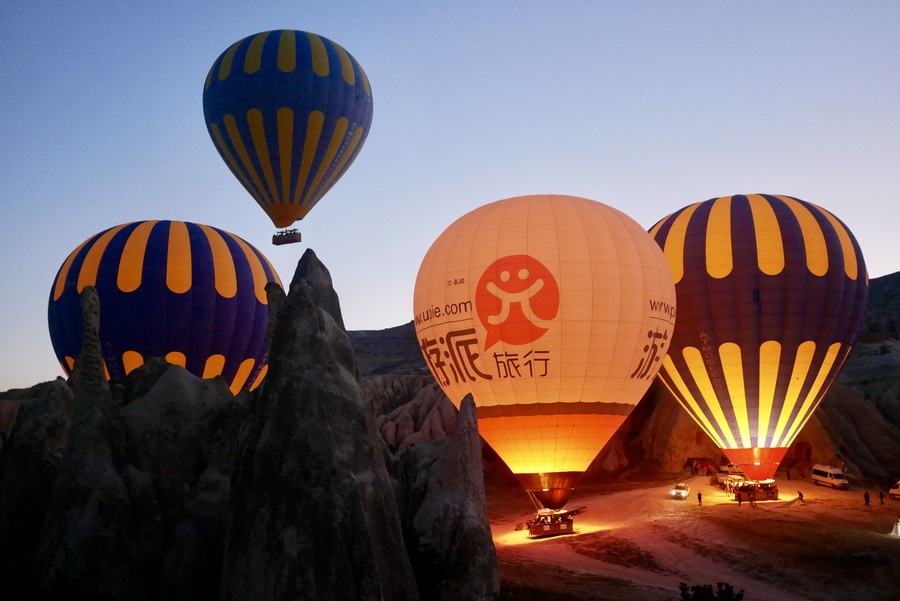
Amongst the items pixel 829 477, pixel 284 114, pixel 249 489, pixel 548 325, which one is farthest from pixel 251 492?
pixel 829 477

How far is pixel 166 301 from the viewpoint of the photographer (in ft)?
96.2

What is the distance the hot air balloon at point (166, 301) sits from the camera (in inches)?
1130

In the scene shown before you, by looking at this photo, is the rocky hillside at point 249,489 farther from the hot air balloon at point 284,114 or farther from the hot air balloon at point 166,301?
the hot air balloon at point 284,114

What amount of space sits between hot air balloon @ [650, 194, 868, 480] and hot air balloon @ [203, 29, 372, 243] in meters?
15.5

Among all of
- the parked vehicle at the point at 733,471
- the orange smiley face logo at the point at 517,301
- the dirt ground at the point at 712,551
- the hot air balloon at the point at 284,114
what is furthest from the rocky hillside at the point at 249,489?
the parked vehicle at the point at 733,471

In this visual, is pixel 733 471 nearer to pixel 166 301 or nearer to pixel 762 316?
pixel 762 316

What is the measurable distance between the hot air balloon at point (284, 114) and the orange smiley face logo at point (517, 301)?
13.7 meters

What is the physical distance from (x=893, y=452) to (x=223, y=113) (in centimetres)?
3615

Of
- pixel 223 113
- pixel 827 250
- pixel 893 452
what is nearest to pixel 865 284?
pixel 827 250

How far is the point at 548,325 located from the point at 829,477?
17.1 meters

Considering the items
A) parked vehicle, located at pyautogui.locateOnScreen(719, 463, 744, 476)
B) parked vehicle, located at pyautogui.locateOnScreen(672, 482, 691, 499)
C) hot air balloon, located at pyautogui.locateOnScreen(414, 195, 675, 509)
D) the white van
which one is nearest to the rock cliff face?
hot air balloon, located at pyautogui.locateOnScreen(414, 195, 675, 509)

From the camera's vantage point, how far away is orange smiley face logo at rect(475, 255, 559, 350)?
25875 millimetres

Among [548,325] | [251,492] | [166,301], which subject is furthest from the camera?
[166,301]

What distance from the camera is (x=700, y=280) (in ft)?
106
